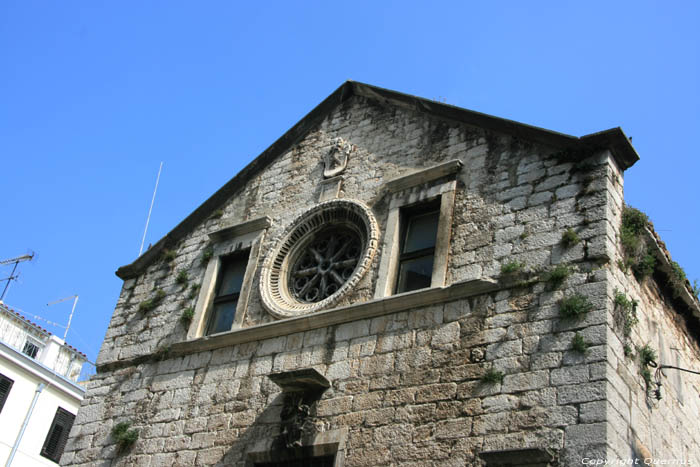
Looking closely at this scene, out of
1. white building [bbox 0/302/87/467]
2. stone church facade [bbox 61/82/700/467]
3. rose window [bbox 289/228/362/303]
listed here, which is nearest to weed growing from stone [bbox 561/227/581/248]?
stone church facade [bbox 61/82/700/467]

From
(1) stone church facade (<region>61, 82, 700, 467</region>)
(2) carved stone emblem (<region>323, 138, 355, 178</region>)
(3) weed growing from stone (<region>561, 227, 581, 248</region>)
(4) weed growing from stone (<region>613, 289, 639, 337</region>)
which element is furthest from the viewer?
(2) carved stone emblem (<region>323, 138, 355, 178</region>)

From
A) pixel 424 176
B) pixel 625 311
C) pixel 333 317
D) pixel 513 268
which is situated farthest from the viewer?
pixel 424 176

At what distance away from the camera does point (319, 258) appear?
1139 centimetres

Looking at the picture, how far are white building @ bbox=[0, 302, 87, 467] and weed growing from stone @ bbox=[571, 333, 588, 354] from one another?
668 inches

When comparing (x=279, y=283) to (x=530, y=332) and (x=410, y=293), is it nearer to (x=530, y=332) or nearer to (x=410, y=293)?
(x=410, y=293)

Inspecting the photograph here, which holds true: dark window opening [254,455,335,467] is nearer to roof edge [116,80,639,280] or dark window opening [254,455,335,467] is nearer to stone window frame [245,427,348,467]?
stone window frame [245,427,348,467]

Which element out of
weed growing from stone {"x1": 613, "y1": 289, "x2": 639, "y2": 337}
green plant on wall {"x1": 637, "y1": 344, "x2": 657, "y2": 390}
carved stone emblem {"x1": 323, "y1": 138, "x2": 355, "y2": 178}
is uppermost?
carved stone emblem {"x1": 323, "y1": 138, "x2": 355, "y2": 178}

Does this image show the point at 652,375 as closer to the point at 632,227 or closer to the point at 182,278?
the point at 632,227

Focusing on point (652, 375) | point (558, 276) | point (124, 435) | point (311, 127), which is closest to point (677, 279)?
point (652, 375)

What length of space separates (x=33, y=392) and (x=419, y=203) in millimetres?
15567

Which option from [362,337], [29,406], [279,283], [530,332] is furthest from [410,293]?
[29,406]

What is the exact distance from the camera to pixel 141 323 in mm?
12398

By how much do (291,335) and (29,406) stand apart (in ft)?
46.9

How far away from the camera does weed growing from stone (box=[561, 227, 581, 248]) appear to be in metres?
8.91
